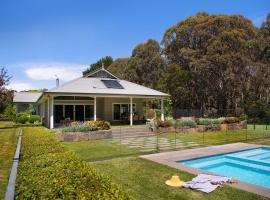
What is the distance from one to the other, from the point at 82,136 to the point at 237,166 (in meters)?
9.35

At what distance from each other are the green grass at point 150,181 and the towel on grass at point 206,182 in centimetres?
18

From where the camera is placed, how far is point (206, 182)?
719 centimetres

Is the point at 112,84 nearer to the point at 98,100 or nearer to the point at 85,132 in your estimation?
the point at 98,100

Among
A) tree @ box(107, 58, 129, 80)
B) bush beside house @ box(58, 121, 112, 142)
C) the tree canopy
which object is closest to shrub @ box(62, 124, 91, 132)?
bush beside house @ box(58, 121, 112, 142)

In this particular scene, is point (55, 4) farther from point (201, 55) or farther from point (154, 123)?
point (201, 55)

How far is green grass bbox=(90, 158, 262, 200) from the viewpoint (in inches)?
247

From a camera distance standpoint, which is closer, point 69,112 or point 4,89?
point 4,89

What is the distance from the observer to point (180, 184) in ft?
23.2

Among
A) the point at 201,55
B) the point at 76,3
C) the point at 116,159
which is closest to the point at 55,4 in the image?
the point at 76,3

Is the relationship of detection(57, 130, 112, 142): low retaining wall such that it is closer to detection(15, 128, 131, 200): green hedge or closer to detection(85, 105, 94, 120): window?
detection(85, 105, 94, 120): window

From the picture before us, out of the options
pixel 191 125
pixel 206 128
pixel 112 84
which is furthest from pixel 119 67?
pixel 191 125

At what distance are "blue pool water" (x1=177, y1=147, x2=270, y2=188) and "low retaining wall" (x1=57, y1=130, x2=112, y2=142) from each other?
8.09 m

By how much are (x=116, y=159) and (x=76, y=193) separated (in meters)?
6.15

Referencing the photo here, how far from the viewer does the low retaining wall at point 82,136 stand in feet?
53.3
